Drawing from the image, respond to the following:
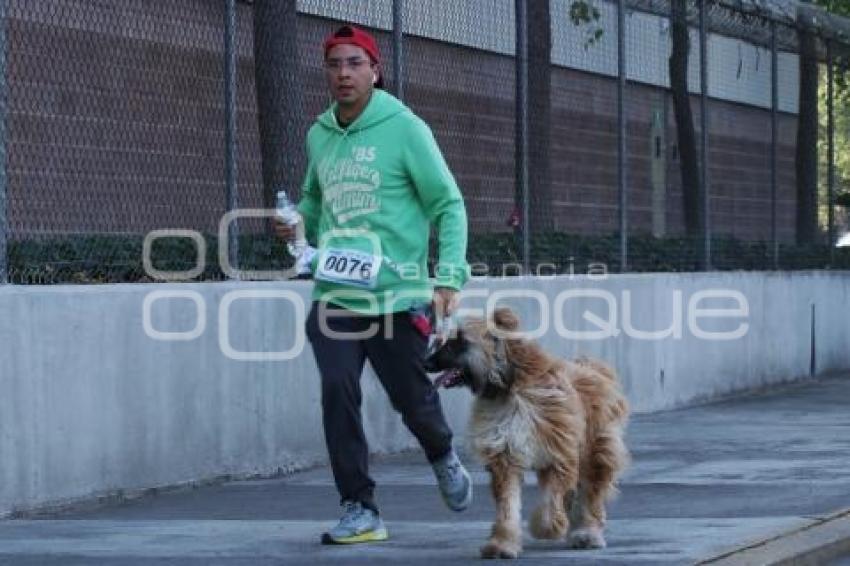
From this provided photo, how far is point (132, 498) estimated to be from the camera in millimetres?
11273

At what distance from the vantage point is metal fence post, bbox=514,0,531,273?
53.2ft

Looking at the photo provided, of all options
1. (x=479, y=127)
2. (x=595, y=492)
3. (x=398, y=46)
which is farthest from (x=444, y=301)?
(x=479, y=127)

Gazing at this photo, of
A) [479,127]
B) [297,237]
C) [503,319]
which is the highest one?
[479,127]

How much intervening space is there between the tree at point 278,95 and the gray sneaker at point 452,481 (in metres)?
Answer: 4.06

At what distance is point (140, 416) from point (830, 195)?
47.2ft

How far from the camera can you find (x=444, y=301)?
28.6 feet

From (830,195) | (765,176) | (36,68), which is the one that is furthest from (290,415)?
(830,195)

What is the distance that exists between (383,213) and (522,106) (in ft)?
24.9

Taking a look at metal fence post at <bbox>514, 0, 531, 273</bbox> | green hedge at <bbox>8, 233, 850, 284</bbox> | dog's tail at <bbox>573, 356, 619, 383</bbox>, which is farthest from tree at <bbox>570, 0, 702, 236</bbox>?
dog's tail at <bbox>573, 356, 619, 383</bbox>

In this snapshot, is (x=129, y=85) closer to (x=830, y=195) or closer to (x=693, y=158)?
(x=693, y=158)

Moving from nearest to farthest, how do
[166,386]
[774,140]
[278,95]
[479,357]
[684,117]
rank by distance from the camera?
[479,357], [166,386], [278,95], [684,117], [774,140]

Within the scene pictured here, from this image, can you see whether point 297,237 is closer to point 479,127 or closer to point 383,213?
point 383,213

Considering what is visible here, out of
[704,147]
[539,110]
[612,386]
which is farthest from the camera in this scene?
[704,147]

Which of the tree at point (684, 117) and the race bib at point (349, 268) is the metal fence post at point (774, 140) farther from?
the race bib at point (349, 268)
